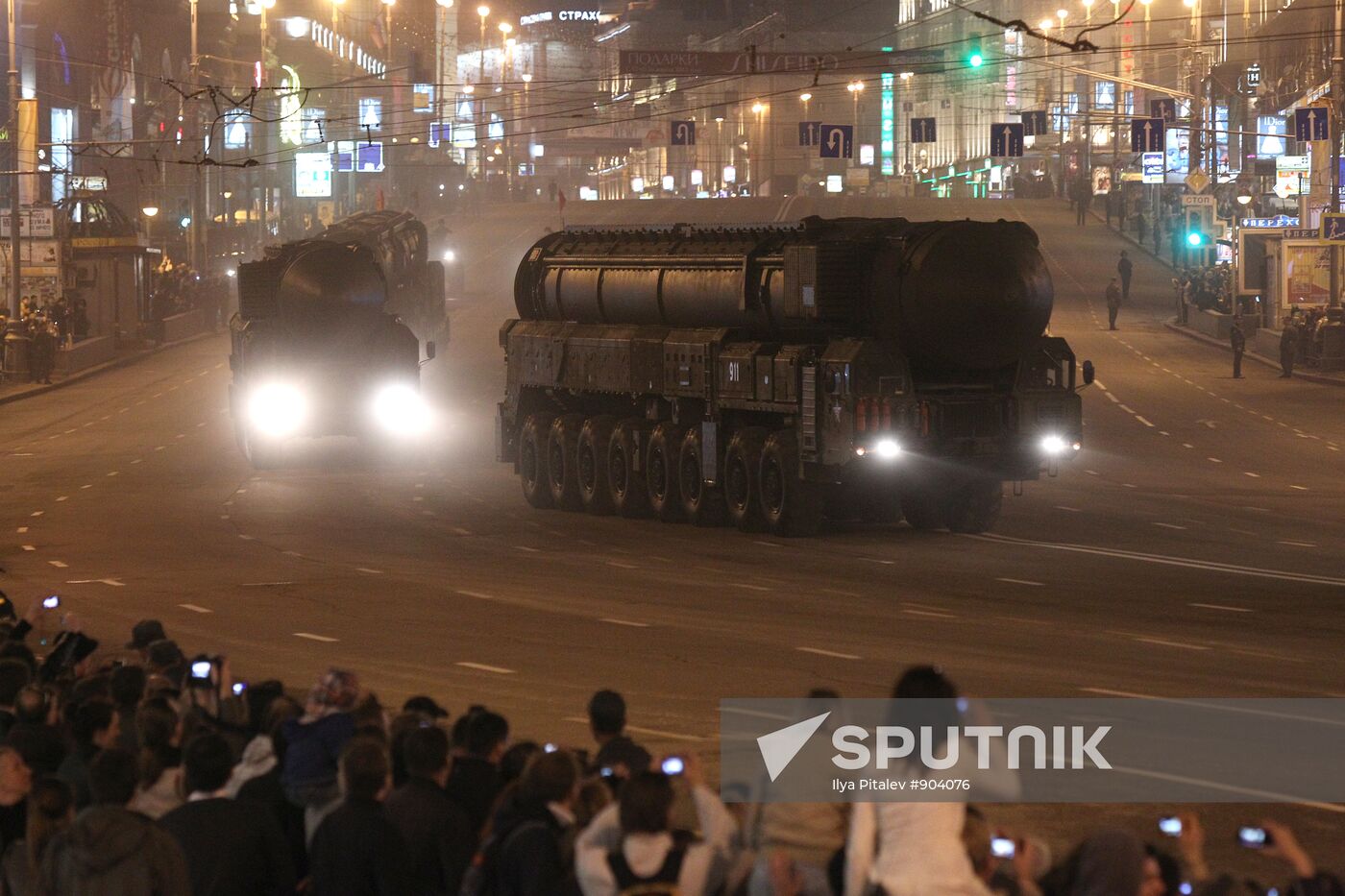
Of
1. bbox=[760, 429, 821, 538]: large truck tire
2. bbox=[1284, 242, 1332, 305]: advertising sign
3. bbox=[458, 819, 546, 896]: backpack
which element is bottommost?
bbox=[760, 429, 821, 538]: large truck tire

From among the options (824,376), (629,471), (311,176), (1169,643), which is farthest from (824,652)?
(311,176)

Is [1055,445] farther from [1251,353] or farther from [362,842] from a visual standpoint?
[1251,353]

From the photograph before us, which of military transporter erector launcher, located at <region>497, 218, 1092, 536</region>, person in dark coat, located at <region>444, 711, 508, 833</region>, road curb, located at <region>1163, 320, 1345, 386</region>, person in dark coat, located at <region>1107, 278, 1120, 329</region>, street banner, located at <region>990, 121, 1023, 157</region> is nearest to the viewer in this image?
person in dark coat, located at <region>444, 711, 508, 833</region>

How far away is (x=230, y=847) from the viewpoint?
823cm

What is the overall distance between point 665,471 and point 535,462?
3.76 m

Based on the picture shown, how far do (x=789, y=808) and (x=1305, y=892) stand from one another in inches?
72.7

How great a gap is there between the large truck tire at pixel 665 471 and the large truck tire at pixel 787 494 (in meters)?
2.45

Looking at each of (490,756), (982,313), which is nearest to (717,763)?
(490,756)

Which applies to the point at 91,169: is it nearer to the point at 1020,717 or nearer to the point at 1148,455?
the point at 1148,455

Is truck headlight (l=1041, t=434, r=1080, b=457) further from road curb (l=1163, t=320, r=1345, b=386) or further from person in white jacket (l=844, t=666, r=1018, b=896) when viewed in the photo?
road curb (l=1163, t=320, r=1345, b=386)

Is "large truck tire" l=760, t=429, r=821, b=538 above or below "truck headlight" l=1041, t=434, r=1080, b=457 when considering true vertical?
below

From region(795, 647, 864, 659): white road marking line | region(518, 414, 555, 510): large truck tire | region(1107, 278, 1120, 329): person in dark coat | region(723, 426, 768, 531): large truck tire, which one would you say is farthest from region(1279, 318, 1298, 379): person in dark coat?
region(795, 647, 864, 659): white road marking line

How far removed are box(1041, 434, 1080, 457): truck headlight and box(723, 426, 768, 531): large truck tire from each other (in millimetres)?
3699

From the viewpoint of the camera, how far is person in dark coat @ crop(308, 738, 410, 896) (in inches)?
316
